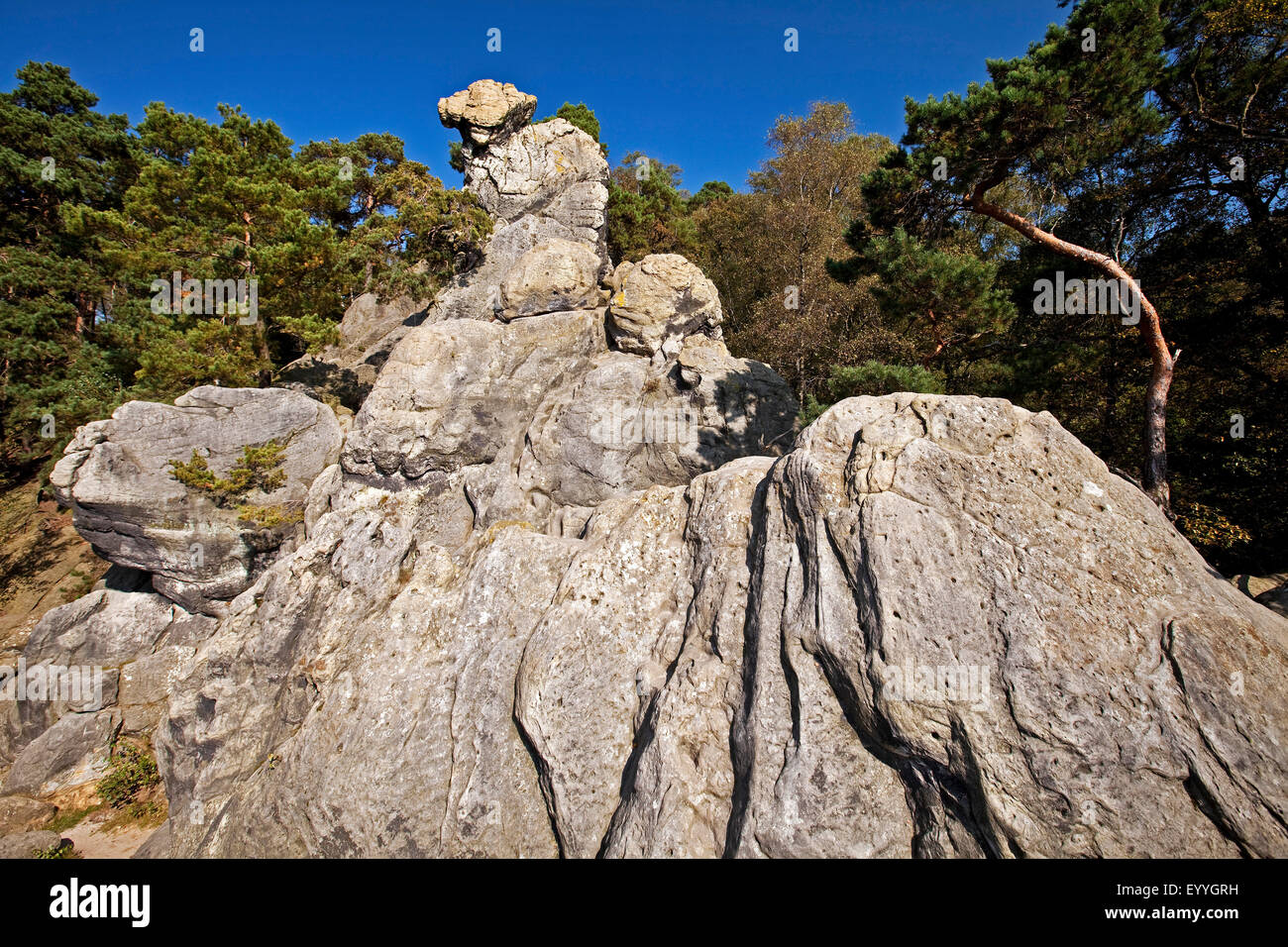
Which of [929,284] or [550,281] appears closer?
[929,284]

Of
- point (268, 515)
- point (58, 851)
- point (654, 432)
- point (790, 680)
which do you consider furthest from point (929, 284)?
point (58, 851)

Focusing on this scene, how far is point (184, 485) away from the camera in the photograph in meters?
13.6

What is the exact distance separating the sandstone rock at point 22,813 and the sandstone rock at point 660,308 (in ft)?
65.1

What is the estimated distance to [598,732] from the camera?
26.1 ft

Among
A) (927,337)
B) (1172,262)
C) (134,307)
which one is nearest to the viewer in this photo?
(1172,262)

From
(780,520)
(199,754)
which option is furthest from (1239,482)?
(199,754)

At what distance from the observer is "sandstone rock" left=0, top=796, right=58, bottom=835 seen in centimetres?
1183

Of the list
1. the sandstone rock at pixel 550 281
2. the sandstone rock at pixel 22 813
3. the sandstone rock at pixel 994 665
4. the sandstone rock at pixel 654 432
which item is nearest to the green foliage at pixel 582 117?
the sandstone rock at pixel 550 281

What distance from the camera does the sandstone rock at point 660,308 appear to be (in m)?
16.5

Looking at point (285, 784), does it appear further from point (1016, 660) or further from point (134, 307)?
point (134, 307)

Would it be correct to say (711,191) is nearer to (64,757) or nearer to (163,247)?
(163,247)

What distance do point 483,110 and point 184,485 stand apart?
731 inches

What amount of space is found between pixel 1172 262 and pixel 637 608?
14496 millimetres

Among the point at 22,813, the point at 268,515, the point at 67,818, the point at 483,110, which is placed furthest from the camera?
the point at 483,110
